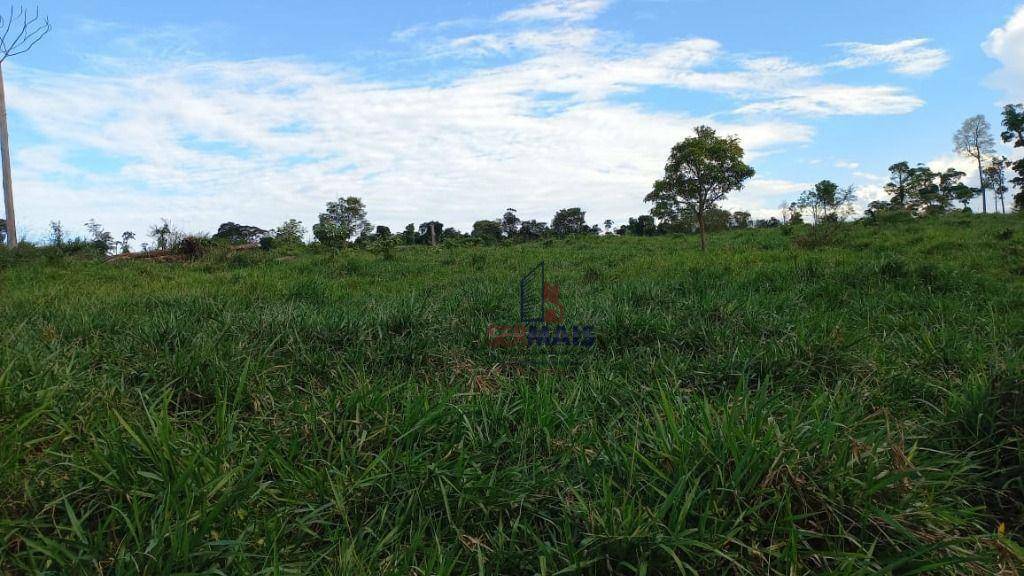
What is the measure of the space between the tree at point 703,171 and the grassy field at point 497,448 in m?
11.4

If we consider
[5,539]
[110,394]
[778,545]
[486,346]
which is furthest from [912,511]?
[110,394]

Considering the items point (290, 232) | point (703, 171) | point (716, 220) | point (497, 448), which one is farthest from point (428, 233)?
point (497, 448)

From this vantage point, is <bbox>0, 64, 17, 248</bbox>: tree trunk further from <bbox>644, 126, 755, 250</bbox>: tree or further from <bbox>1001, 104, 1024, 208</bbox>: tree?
<bbox>1001, 104, 1024, 208</bbox>: tree

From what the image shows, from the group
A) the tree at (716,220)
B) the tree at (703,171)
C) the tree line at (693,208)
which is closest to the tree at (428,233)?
the tree line at (693,208)

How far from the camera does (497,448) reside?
211cm

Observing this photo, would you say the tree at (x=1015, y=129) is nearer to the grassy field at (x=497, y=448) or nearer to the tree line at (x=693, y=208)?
the tree line at (x=693, y=208)

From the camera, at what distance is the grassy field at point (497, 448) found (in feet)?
4.96

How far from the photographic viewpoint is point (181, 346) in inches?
119

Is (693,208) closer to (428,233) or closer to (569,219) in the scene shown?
(428,233)

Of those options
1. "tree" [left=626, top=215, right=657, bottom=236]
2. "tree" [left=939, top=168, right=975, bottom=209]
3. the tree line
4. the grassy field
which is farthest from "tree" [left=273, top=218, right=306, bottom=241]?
"tree" [left=939, top=168, right=975, bottom=209]

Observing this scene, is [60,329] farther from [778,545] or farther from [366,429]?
[778,545]

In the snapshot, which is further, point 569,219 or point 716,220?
point 569,219

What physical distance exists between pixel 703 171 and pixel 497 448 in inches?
556

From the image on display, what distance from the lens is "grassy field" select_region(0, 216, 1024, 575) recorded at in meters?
1.51
